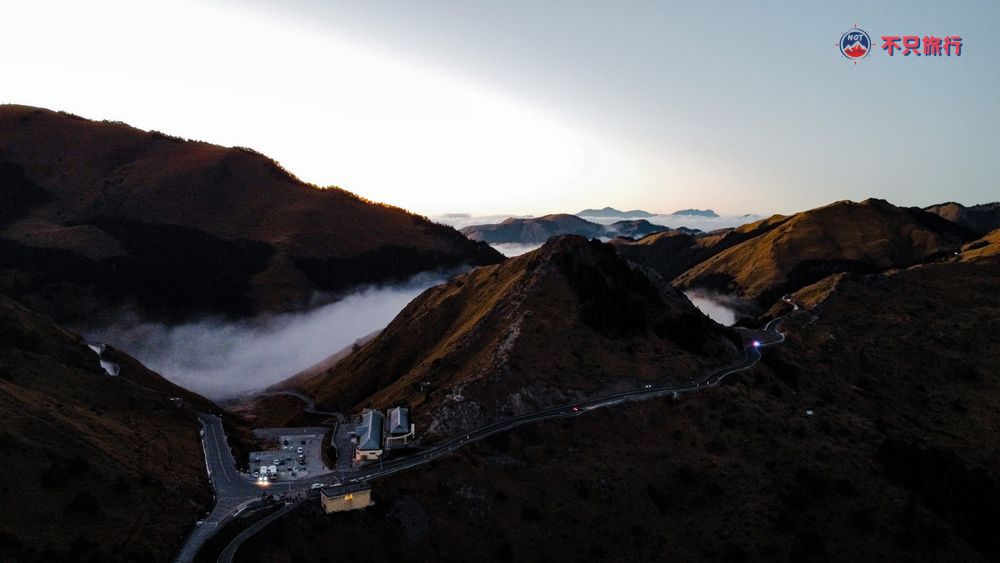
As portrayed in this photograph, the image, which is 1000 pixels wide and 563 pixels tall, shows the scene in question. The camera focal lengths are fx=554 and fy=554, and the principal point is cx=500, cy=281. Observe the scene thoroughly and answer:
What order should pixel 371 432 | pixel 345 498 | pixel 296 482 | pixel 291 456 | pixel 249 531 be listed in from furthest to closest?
1. pixel 291 456
2. pixel 371 432
3. pixel 296 482
4. pixel 345 498
5. pixel 249 531

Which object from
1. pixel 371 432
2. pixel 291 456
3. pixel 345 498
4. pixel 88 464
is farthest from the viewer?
pixel 291 456

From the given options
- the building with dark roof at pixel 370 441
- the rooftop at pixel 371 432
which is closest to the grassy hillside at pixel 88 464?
the building with dark roof at pixel 370 441

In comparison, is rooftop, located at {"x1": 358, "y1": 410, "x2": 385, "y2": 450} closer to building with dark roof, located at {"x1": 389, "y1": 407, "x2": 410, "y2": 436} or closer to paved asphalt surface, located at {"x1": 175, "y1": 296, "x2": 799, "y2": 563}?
building with dark roof, located at {"x1": 389, "y1": 407, "x2": 410, "y2": 436}

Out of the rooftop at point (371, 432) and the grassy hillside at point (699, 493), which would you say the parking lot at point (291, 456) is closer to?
the rooftop at point (371, 432)

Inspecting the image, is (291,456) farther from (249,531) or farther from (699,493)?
(699,493)

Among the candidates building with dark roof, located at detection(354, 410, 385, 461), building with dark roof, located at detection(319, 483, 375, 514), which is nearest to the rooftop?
building with dark roof, located at detection(354, 410, 385, 461)

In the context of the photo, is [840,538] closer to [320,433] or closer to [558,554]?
[558,554]

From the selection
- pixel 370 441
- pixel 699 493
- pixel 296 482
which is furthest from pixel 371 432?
pixel 699 493

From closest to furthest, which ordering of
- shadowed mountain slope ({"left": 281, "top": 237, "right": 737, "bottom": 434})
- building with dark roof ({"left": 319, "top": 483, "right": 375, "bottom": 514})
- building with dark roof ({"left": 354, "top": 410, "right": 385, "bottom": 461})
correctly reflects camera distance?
building with dark roof ({"left": 319, "top": 483, "right": 375, "bottom": 514}), building with dark roof ({"left": 354, "top": 410, "right": 385, "bottom": 461}), shadowed mountain slope ({"left": 281, "top": 237, "right": 737, "bottom": 434})
